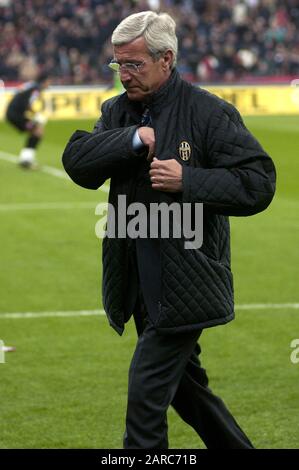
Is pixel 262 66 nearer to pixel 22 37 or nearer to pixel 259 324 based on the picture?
pixel 22 37

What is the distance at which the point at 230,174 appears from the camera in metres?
4.84

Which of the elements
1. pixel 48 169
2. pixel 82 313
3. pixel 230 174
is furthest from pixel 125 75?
pixel 48 169

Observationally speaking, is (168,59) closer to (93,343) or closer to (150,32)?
(150,32)

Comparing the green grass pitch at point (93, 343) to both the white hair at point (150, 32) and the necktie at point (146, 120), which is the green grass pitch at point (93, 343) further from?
the white hair at point (150, 32)

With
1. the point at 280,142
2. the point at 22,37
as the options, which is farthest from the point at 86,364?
the point at 22,37

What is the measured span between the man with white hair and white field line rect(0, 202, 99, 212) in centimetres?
1180

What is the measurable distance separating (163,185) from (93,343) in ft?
14.1

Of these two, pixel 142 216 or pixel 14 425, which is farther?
pixel 14 425

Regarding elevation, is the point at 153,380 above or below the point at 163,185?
below

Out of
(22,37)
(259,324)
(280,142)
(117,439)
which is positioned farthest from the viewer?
(22,37)

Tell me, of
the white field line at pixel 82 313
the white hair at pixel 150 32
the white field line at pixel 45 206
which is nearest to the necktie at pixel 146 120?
the white hair at pixel 150 32

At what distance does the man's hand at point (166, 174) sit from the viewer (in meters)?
4.78
